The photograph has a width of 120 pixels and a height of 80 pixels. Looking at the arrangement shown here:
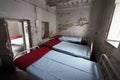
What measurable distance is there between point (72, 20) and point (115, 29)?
2.65 metres

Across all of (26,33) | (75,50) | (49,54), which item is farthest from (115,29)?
(26,33)

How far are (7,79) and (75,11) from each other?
4.35 metres

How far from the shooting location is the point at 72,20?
4203 millimetres

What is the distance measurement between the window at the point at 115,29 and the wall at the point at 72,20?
2126 millimetres

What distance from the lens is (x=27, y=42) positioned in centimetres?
261

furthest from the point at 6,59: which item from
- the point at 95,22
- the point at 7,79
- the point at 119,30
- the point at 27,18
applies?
the point at 95,22

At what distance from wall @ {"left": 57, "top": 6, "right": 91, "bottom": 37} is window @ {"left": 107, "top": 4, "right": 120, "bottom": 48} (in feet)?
6.98

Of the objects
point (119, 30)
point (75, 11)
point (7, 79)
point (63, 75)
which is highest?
point (75, 11)

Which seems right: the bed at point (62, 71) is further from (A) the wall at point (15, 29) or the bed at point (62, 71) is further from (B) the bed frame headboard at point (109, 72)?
(A) the wall at point (15, 29)

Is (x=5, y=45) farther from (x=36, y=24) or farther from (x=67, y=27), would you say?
(x=67, y=27)

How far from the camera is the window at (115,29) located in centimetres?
175

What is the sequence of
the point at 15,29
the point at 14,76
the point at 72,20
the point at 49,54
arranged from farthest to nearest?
the point at 15,29
the point at 72,20
the point at 49,54
the point at 14,76

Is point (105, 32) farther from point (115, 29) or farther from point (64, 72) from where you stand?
point (64, 72)

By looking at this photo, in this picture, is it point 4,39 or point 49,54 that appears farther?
point 49,54
